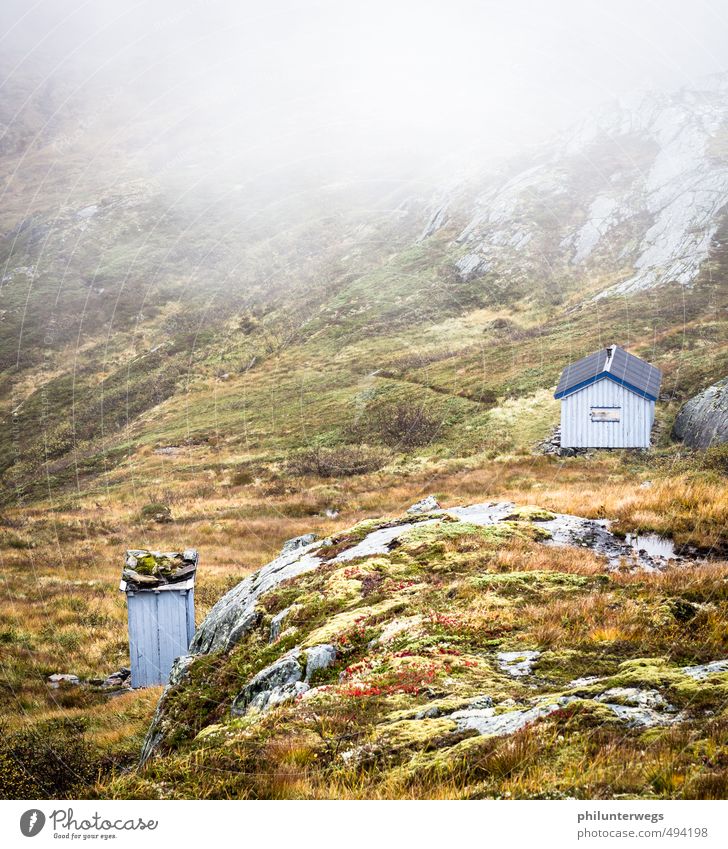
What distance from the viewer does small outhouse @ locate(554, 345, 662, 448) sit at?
3186 centimetres

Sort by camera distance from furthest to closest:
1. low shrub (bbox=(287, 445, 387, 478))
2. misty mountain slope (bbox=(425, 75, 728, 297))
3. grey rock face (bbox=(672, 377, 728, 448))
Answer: misty mountain slope (bbox=(425, 75, 728, 297))
low shrub (bbox=(287, 445, 387, 478))
grey rock face (bbox=(672, 377, 728, 448))

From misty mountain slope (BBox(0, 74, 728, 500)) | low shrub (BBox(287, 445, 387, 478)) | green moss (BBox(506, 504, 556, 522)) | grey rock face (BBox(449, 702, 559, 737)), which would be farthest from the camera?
misty mountain slope (BBox(0, 74, 728, 500))

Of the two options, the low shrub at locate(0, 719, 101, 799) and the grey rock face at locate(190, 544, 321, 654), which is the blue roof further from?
the low shrub at locate(0, 719, 101, 799)

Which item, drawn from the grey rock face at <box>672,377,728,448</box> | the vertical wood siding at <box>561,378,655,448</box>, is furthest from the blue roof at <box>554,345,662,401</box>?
the grey rock face at <box>672,377,728,448</box>

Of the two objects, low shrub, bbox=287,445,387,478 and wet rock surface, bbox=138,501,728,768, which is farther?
low shrub, bbox=287,445,387,478

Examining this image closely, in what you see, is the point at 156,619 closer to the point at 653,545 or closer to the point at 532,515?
the point at 532,515

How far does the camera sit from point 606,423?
32.7 metres

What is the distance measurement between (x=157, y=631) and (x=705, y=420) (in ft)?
86.2

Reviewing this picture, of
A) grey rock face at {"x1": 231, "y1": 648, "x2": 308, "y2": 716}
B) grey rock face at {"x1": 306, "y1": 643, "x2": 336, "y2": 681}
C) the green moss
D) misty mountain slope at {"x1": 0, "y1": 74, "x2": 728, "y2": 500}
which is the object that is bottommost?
grey rock face at {"x1": 231, "y1": 648, "x2": 308, "y2": 716}

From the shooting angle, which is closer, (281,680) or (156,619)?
(281,680)

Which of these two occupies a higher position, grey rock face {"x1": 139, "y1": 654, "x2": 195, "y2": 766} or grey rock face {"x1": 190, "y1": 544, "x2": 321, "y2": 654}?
grey rock face {"x1": 190, "y1": 544, "x2": 321, "y2": 654}

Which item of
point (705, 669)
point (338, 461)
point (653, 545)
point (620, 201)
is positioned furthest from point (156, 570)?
point (620, 201)

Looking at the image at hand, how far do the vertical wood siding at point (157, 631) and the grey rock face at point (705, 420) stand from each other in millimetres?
23296

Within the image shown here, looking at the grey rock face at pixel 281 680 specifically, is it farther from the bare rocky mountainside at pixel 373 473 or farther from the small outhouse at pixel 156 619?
the small outhouse at pixel 156 619
